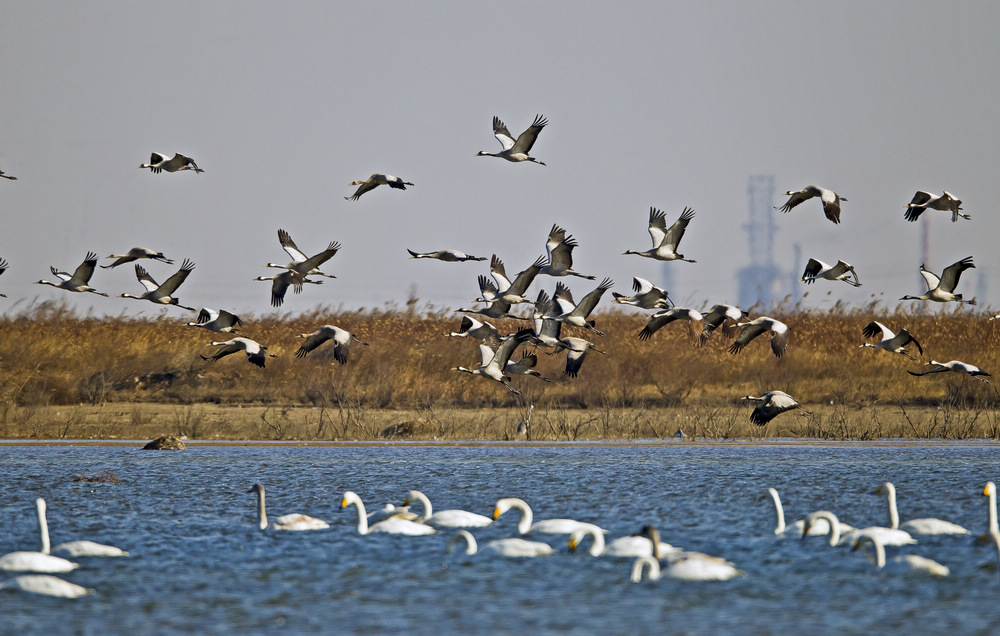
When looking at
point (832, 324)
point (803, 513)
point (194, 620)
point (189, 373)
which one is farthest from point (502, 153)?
point (832, 324)

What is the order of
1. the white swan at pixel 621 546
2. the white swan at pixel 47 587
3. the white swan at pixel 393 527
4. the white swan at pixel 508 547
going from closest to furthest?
the white swan at pixel 47 587
the white swan at pixel 621 546
the white swan at pixel 508 547
the white swan at pixel 393 527

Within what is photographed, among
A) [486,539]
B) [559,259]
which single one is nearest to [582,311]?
[559,259]

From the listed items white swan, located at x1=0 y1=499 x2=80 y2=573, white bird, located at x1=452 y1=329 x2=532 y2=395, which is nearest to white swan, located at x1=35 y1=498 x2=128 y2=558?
white swan, located at x1=0 y1=499 x2=80 y2=573

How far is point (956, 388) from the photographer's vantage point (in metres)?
33.0

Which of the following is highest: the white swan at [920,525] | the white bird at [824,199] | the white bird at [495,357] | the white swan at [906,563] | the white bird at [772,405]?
the white bird at [824,199]

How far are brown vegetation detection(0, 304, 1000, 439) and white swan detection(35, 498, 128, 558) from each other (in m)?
13.7

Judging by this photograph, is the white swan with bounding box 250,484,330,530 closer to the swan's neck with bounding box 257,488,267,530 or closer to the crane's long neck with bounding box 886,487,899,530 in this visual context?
the swan's neck with bounding box 257,488,267,530

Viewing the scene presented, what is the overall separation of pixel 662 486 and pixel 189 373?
17.0m

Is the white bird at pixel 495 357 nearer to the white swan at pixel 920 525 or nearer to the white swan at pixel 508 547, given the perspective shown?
the white swan at pixel 508 547

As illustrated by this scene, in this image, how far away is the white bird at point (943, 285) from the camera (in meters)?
22.9

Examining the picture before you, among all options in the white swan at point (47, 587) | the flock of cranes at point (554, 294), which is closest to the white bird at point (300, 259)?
the flock of cranes at point (554, 294)

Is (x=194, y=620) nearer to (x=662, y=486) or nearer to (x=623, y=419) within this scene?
(x=662, y=486)

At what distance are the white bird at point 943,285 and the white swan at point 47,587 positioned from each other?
15.5 meters

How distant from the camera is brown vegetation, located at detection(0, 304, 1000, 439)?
102ft
